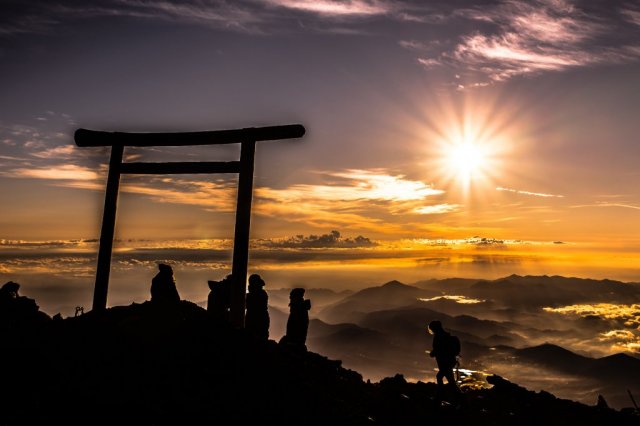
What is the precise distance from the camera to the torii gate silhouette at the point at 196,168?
11.9m

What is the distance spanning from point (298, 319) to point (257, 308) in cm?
140

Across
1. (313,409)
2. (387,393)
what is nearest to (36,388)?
(313,409)

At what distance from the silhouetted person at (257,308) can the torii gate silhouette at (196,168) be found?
2538 millimetres

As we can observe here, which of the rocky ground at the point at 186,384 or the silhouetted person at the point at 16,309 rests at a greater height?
the silhouetted person at the point at 16,309

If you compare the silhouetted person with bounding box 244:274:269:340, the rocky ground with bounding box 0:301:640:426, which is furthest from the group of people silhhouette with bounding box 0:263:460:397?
the rocky ground with bounding box 0:301:640:426

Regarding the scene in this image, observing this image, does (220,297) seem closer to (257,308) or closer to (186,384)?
(257,308)

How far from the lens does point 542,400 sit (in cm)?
1324

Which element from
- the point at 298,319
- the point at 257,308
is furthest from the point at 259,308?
the point at 298,319

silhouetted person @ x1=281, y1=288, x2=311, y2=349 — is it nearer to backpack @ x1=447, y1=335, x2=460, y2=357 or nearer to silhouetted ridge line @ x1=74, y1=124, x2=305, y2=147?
backpack @ x1=447, y1=335, x2=460, y2=357

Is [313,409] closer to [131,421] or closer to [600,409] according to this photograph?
[131,421]

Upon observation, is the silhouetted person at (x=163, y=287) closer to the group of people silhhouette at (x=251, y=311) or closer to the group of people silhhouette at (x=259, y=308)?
the group of people silhhouette at (x=251, y=311)

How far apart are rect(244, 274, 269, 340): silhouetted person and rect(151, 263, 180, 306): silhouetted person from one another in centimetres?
310

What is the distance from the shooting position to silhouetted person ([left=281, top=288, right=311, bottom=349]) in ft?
47.4

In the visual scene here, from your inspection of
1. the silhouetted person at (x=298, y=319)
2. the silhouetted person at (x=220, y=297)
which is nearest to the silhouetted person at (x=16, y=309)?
the silhouetted person at (x=220, y=297)
